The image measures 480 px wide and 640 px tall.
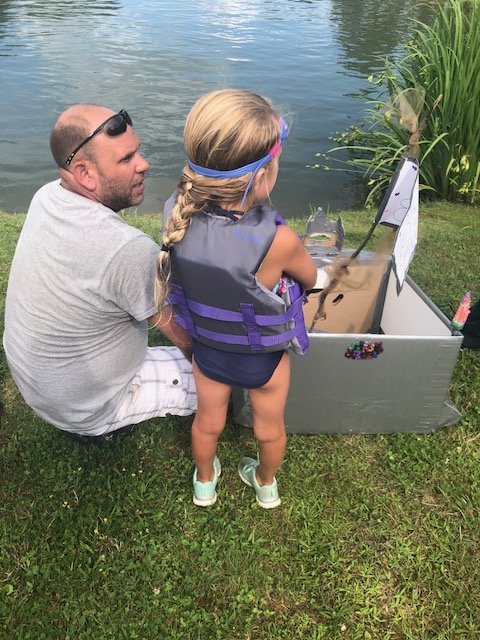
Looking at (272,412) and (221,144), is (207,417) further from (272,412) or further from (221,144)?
(221,144)

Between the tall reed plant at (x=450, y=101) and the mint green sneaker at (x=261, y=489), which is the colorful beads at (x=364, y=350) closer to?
the mint green sneaker at (x=261, y=489)

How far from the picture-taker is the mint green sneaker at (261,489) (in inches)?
96.2

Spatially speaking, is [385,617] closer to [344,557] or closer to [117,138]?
[344,557]

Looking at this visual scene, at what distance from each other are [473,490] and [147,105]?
1056 cm

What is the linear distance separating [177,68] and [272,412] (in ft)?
44.1

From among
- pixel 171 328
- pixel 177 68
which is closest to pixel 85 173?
pixel 171 328

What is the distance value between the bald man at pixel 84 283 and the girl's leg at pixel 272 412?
39 centimetres

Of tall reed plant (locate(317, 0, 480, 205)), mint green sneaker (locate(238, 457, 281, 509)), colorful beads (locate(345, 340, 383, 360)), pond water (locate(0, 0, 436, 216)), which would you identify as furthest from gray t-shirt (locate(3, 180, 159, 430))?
pond water (locate(0, 0, 436, 216))

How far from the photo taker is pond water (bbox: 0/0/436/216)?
29.6 ft

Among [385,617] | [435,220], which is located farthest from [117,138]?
[435,220]

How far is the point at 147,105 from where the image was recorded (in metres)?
11.4

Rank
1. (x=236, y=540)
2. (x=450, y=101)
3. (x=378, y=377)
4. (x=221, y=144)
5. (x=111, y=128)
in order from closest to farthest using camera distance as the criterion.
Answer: (x=221, y=144) → (x=111, y=128) → (x=236, y=540) → (x=378, y=377) → (x=450, y=101)

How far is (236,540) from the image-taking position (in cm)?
234

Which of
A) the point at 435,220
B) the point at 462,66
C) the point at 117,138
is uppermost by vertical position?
the point at 117,138
